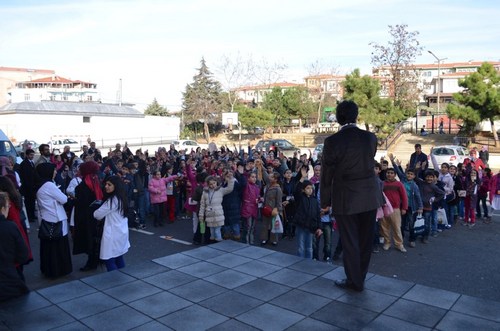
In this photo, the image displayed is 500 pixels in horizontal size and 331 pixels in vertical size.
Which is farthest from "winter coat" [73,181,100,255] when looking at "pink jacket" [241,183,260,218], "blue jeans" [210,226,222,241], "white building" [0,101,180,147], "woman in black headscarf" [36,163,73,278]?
"white building" [0,101,180,147]

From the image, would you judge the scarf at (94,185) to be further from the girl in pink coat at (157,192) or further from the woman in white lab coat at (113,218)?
the girl in pink coat at (157,192)

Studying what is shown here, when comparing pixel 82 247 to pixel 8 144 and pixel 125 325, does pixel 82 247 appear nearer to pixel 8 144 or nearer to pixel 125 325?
pixel 125 325

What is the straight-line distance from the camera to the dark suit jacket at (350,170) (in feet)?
14.0

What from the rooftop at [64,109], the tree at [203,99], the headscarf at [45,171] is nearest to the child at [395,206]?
the headscarf at [45,171]

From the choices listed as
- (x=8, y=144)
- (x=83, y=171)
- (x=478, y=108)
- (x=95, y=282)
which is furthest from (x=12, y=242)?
(x=478, y=108)

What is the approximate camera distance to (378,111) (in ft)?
120

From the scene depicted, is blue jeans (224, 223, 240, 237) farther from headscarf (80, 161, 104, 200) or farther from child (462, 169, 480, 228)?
child (462, 169, 480, 228)

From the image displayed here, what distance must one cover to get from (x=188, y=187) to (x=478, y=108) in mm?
27161

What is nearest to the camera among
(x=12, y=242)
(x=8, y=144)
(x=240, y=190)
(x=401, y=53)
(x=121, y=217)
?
(x=12, y=242)

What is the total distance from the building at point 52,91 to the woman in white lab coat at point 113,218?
69914 millimetres

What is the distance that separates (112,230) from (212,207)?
2.70m

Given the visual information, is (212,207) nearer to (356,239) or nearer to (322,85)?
(356,239)

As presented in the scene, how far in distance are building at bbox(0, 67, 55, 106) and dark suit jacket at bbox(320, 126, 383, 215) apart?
84.0m

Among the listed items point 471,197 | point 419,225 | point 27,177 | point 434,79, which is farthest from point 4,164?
point 434,79
